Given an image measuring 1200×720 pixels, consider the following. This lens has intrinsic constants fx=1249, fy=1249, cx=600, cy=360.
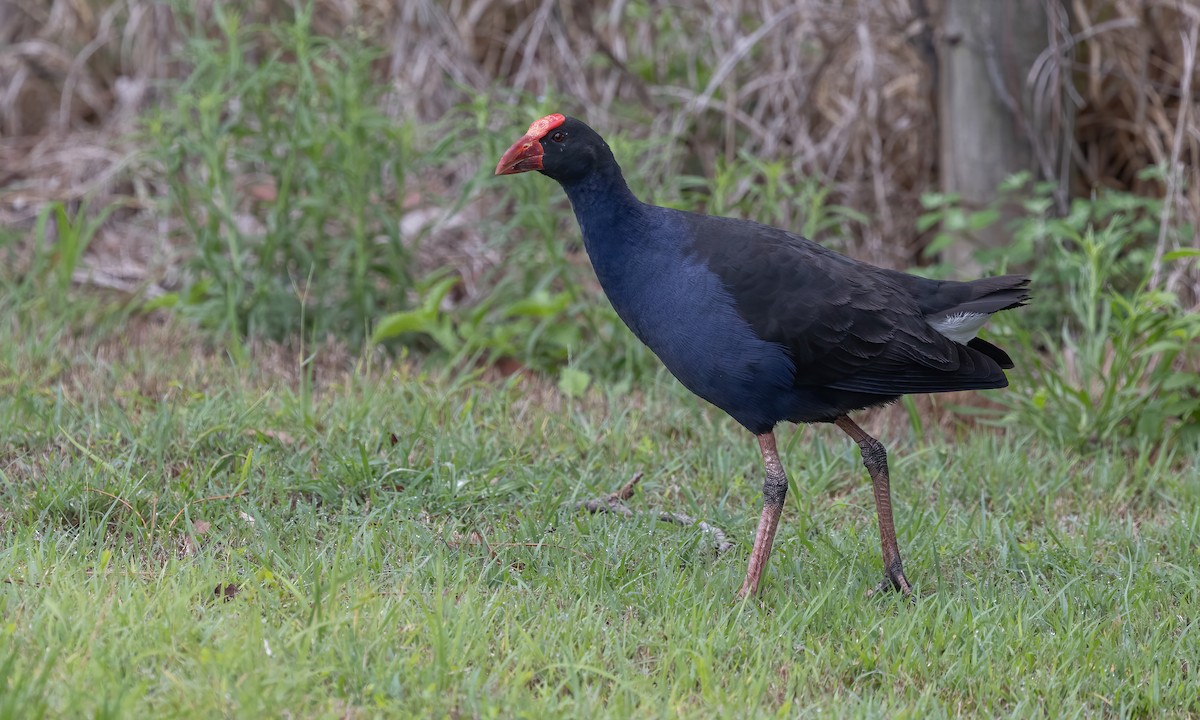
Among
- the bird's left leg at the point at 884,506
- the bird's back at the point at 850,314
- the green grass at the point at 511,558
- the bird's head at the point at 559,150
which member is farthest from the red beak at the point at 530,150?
the bird's left leg at the point at 884,506

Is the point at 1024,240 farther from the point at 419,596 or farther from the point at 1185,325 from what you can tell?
the point at 419,596

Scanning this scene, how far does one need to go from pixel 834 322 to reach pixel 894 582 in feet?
2.29

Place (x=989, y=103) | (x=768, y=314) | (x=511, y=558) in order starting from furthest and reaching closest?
(x=989, y=103)
(x=511, y=558)
(x=768, y=314)

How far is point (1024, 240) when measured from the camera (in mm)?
5004

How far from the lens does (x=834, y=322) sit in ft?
10.6

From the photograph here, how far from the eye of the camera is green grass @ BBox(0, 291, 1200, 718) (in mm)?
2506

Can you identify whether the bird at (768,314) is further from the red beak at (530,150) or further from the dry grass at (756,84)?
the dry grass at (756,84)

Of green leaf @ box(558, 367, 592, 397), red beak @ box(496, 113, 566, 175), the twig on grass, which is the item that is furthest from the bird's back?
green leaf @ box(558, 367, 592, 397)

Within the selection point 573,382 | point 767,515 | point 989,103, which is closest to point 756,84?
point 989,103

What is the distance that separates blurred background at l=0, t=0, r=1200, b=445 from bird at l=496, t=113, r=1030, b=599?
1177mm

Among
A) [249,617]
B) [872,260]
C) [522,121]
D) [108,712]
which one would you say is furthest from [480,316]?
[108,712]

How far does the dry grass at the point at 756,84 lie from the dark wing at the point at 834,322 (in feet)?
6.82

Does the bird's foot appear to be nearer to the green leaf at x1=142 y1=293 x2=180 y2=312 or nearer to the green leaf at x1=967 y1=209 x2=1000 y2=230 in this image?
A: the green leaf at x1=967 y1=209 x2=1000 y2=230

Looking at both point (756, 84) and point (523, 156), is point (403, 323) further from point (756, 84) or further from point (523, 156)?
point (756, 84)
